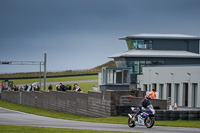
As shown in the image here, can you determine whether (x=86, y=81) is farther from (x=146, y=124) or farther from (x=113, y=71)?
(x=146, y=124)

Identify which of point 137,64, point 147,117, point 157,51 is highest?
point 157,51

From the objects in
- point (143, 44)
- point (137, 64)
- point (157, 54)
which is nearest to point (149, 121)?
point (137, 64)

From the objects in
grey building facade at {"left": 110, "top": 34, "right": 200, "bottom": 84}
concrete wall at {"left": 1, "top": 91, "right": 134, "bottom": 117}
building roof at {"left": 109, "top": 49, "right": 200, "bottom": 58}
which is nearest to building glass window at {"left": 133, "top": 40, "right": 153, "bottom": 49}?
grey building facade at {"left": 110, "top": 34, "right": 200, "bottom": 84}

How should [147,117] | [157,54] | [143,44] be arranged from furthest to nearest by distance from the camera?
[143,44], [157,54], [147,117]

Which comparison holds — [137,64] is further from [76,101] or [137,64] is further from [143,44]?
[76,101]

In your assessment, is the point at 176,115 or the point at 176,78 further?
the point at 176,78

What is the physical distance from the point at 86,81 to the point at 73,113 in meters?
56.4

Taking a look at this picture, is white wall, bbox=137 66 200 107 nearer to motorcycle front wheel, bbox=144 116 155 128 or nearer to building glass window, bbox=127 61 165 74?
building glass window, bbox=127 61 165 74

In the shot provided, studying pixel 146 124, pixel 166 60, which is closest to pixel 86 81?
pixel 166 60

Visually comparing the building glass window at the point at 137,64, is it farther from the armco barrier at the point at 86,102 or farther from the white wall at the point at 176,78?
the armco barrier at the point at 86,102

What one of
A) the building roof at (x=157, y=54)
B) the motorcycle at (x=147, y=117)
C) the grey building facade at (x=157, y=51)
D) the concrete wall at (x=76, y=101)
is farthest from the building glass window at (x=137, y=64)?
the motorcycle at (x=147, y=117)

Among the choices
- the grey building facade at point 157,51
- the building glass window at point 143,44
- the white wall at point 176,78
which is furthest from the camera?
the building glass window at point 143,44

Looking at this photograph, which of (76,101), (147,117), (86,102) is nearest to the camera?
(147,117)

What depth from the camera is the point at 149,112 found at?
25.5 m
